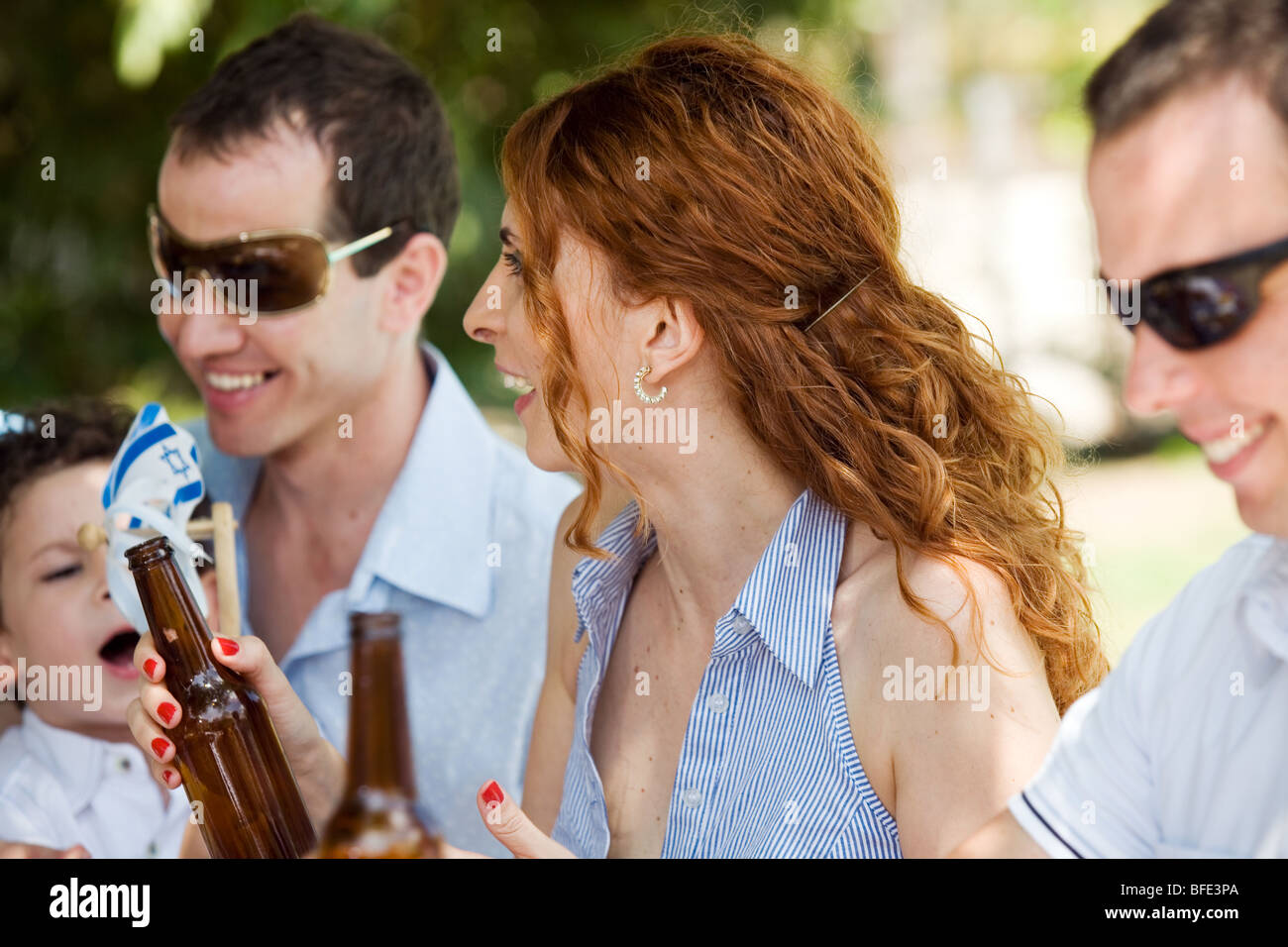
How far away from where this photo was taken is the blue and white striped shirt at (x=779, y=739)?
1572 millimetres

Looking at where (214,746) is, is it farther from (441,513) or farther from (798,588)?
(441,513)

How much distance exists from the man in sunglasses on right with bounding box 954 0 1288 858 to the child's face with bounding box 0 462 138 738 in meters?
1.45

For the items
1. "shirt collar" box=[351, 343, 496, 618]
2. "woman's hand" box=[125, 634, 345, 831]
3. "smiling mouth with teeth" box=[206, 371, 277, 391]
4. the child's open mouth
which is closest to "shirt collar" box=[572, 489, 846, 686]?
"woman's hand" box=[125, 634, 345, 831]

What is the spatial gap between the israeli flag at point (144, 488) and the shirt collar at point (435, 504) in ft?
2.26

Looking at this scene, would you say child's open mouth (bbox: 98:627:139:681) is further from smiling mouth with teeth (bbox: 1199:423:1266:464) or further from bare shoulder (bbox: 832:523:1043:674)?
smiling mouth with teeth (bbox: 1199:423:1266:464)

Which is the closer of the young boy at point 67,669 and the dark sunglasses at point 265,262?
the young boy at point 67,669

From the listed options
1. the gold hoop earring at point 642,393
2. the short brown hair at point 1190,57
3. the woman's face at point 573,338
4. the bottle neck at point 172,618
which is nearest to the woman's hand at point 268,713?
the bottle neck at point 172,618

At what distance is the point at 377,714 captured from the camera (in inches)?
40.9

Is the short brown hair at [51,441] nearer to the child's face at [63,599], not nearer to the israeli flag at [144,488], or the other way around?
the child's face at [63,599]

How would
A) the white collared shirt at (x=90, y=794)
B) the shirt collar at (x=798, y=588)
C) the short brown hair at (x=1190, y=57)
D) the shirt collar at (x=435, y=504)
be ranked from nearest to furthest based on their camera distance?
1. the short brown hair at (x=1190, y=57)
2. the shirt collar at (x=798, y=588)
3. the white collared shirt at (x=90, y=794)
4. the shirt collar at (x=435, y=504)

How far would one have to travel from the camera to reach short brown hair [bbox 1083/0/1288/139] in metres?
1.00
